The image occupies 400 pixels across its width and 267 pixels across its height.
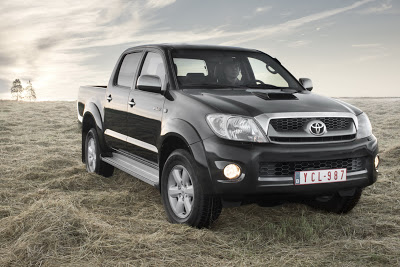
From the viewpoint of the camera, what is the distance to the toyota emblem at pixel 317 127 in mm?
4367

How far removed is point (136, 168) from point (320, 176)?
229cm

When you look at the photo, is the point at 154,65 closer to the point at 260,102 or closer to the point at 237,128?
the point at 260,102

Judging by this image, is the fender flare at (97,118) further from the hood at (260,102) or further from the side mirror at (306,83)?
the side mirror at (306,83)

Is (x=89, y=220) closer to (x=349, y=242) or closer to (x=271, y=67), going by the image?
(x=349, y=242)

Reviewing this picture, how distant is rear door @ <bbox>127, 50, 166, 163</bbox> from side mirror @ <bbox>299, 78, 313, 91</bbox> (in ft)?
5.56

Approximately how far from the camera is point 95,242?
405 cm

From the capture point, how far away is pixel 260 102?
4.49 metres

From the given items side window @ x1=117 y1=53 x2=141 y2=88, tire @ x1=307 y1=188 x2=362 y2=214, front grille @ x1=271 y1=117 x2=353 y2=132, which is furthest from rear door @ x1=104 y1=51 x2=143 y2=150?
tire @ x1=307 y1=188 x2=362 y2=214

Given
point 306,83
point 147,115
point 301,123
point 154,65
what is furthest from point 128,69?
point 301,123

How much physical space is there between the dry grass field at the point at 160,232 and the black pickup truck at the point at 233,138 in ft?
1.07

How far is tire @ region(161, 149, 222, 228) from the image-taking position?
14.2ft

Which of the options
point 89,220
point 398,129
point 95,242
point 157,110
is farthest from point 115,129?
point 398,129

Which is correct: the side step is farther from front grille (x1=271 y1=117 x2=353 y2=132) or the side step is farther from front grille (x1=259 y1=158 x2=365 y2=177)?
front grille (x1=271 y1=117 x2=353 y2=132)

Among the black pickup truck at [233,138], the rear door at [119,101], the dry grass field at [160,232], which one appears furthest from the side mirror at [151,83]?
the dry grass field at [160,232]
